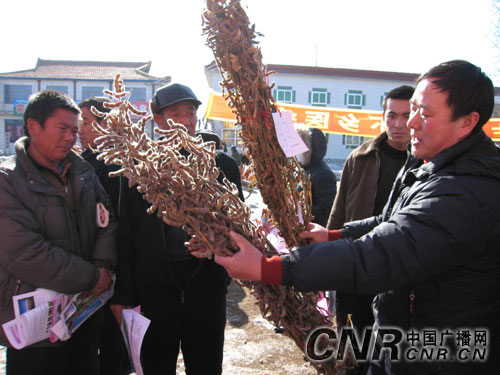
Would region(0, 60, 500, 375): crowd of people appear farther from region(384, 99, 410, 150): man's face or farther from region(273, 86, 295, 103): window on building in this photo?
region(273, 86, 295, 103): window on building

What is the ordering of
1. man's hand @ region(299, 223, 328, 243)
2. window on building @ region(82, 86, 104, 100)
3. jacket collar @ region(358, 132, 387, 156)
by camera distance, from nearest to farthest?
man's hand @ region(299, 223, 328, 243) → jacket collar @ region(358, 132, 387, 156) → window on building @ region(82, 86, 104, 100)

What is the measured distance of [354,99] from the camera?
86.5ft

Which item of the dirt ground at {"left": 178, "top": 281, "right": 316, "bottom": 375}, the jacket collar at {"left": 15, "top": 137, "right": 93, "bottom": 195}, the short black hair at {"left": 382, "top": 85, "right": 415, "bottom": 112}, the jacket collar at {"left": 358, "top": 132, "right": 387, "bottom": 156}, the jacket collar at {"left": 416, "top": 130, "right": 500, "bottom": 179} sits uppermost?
the short black hair at {"left": 382, "top": 85, "right": 415, "bottom": 112}

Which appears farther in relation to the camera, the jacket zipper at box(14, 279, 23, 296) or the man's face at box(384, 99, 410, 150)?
the man's face at box(384, 99, 410, 150)

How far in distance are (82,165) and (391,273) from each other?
71.4 inches

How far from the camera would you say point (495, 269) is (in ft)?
4.09

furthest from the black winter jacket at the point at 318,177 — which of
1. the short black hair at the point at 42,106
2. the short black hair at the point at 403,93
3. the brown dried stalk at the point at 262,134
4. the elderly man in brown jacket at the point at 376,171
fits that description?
the short black hair at the point at 42,106

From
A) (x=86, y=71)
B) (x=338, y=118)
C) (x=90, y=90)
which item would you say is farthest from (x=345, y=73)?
(x=86, y=71)

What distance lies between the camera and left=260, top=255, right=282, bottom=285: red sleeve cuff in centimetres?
123

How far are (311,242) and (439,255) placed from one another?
67 cm

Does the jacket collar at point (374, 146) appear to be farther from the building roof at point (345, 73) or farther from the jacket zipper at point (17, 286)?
the building roof at point (345, 73)

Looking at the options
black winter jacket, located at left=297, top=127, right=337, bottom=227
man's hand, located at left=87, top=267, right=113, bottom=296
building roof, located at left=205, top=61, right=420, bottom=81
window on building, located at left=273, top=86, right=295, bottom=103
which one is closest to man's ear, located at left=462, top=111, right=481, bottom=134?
black winter jacket, located at left=297, top=127, right=337, bottom=227

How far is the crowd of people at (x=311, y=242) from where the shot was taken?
45.8 inches

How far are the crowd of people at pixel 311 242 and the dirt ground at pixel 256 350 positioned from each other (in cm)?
80
